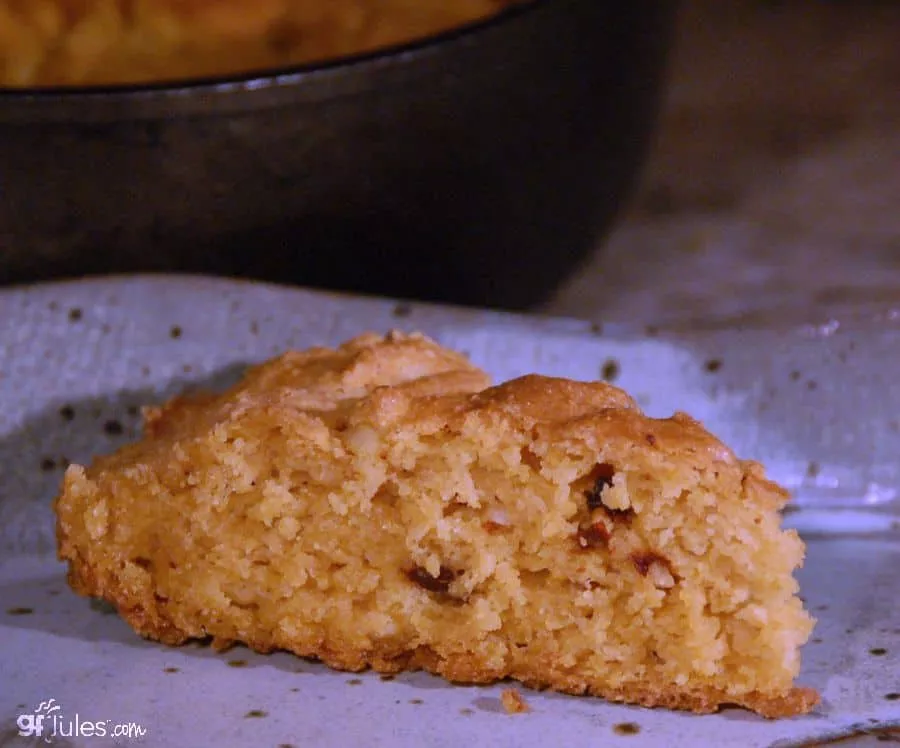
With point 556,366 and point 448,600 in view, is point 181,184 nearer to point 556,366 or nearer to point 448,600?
point 556,366

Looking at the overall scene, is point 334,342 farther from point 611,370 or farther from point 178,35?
point 178,35

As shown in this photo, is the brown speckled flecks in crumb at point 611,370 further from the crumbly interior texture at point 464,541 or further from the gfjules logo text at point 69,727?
the gfjules logo text at point 69,727

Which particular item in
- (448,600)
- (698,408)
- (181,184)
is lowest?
(448,600)

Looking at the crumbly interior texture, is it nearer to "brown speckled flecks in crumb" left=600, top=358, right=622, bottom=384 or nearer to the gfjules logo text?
the gfjules logo text

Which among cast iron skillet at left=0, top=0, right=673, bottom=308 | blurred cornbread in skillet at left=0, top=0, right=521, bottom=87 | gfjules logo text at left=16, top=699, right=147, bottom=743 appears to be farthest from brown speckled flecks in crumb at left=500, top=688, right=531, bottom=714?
blurred cornbread in skillet at left=0, top=0, right=521, bottom=87

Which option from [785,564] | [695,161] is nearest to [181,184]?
[785,564]

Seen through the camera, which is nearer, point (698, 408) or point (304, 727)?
point (304, 727)

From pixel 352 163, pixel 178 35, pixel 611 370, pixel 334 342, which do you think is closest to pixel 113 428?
pixel 334 342
